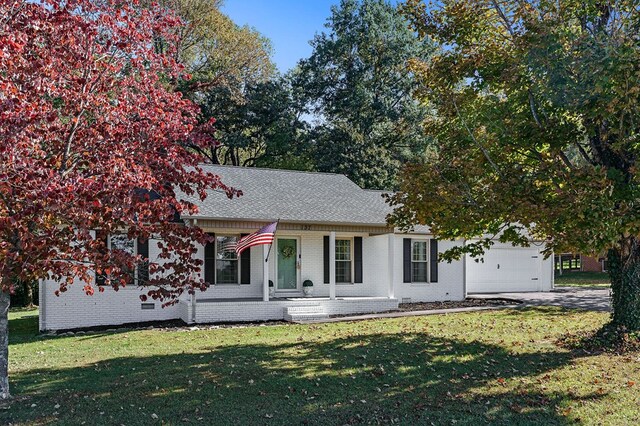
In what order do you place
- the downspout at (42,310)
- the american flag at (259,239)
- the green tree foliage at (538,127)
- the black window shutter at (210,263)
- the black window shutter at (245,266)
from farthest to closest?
the black window shutter at (245,266)
the black window shutter at (210,263)
the downspout at (42,310)
the american flag at (259,239)
the green tree foliage at (538,127)

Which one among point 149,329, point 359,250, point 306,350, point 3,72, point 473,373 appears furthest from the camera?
point 359,250

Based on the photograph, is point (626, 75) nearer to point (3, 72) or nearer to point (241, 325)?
point (3, 72)

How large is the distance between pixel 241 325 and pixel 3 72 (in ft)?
30.6

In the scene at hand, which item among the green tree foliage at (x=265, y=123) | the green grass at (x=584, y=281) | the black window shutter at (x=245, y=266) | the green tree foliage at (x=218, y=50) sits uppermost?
the green tree foliage at (x=218, y=50)

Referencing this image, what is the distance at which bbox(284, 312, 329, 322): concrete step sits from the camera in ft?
48.6

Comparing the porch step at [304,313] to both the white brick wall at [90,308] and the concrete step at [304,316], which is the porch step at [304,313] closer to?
the concrete step at [304,316]

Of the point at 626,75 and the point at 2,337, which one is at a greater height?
the point at 626,75

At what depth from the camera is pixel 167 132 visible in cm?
719

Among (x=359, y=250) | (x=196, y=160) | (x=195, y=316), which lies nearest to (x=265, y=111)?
(x=359, y=250)

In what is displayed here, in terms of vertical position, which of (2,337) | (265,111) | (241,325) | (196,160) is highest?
(265,111)

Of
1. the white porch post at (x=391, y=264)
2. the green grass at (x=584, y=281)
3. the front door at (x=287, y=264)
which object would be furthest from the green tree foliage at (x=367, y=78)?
the front door at (x=287, y=264)

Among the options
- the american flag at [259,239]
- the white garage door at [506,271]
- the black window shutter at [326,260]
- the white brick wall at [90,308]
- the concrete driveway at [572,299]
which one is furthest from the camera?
the white garage door at [506,271]

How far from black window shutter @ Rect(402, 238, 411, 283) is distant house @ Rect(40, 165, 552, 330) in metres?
0.04

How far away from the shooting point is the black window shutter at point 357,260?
707 inches
